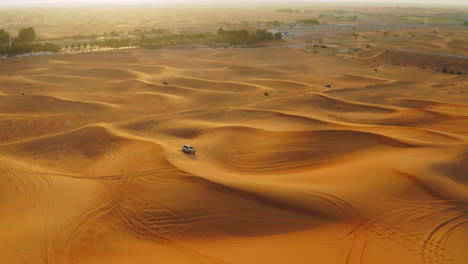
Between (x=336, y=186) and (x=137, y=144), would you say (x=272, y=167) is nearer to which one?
(x=336, y=186)

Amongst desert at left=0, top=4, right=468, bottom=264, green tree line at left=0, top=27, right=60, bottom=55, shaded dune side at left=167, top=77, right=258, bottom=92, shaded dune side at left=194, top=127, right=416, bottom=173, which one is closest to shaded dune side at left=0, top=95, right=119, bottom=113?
desert at left=0, top=4, right=468, bottom=264

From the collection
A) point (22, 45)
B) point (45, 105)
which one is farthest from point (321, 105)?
point (22, 45)

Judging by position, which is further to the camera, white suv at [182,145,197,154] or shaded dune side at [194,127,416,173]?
white suv at [182,145,197,154]

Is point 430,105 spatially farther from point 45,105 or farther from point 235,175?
point 45,105

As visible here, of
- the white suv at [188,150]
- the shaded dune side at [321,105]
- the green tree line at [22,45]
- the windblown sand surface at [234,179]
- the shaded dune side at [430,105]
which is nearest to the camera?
the windblown sand surface at [234,179]

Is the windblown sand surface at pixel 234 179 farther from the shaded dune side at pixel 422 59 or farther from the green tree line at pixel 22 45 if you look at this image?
the green tree line at pixel 22 45

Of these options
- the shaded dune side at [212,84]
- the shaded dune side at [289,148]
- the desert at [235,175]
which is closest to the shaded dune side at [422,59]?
the desert at [235,175]

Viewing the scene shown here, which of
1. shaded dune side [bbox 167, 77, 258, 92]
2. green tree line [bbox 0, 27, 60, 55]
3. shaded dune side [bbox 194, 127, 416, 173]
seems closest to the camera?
shaded dune side [bbox 194, 127, 416, 173]

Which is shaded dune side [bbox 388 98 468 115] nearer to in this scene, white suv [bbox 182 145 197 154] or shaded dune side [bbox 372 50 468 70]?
white suv [bbox 182 145 197 154]
